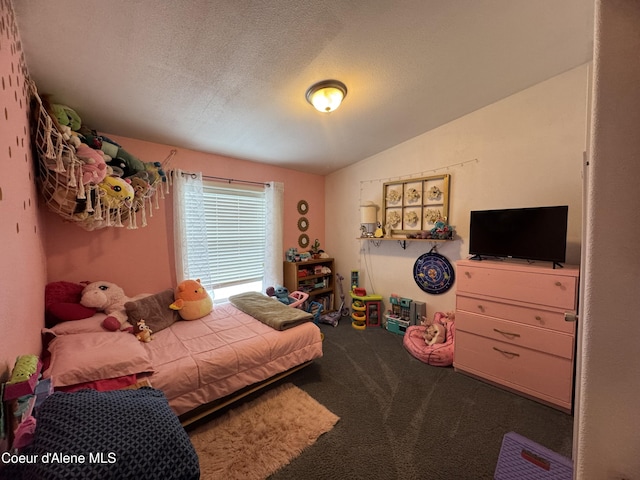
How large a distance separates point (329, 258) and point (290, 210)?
0.97m

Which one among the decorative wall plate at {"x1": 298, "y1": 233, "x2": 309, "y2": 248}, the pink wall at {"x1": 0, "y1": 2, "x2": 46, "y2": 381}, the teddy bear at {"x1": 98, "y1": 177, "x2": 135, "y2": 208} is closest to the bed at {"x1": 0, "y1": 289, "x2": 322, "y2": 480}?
the pink wall at {"x1": 0, "y1": 2, "x2": 46, "y2": 381}

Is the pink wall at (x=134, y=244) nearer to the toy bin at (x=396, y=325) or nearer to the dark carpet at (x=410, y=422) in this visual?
the dark carpet at (x=410, y=422)

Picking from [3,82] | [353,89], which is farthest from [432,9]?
[3,82]

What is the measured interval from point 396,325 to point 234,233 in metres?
2.38

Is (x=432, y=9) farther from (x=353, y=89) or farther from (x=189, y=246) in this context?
(x=189, y=246)

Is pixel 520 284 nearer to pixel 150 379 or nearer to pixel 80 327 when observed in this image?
pixel 150 379

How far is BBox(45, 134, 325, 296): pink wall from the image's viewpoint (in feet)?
6.25

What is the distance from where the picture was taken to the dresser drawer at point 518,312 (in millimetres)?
1704

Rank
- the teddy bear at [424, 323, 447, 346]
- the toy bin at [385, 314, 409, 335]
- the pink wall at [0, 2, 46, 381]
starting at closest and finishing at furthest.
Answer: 1. the pink wall at [0, 2, 46, 381]
2. the teddy bear at [424, 323, 447, 346]
3. the toy bin at [385, 314, 409, 335]

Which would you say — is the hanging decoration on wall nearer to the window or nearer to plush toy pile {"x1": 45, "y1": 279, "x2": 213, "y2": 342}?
the window

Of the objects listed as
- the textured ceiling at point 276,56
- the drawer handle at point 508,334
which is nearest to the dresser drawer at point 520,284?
the drawer handle at point 508,334

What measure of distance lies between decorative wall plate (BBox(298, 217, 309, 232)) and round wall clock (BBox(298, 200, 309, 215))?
9cm

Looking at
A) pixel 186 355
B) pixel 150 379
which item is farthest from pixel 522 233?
pixel 150 379

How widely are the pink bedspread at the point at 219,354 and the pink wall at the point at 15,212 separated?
661 mm
